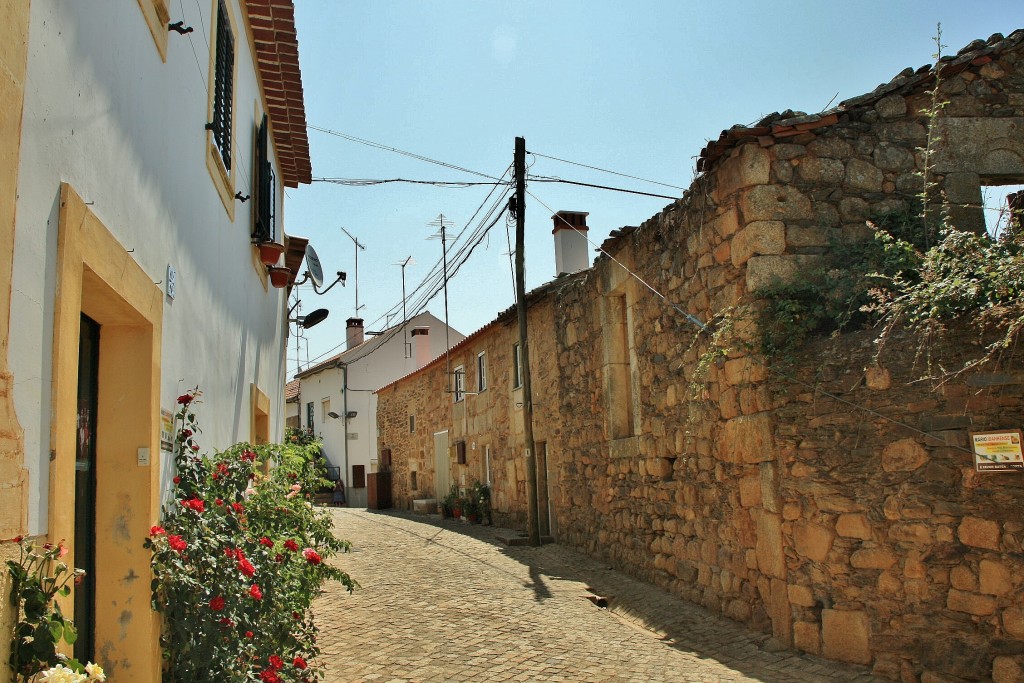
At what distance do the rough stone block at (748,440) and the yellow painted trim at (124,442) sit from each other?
13.9 feet

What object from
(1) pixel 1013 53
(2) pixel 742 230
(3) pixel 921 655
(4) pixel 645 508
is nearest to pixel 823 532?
(3) pixel 921 655

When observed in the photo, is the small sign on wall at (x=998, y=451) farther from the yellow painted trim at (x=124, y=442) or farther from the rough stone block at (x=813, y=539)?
the yellow painted trim at (x=124, y=442)

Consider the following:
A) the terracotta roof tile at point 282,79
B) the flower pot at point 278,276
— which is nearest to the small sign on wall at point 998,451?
the terracotta roof tile at point 282,79

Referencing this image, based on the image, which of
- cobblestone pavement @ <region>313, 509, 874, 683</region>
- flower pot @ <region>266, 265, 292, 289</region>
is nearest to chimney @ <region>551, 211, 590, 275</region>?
cobblestone pavement @ <region>313, 509, 874, 683</region>

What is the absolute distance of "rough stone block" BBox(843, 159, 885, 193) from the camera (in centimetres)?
685

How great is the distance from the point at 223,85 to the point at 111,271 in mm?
3262

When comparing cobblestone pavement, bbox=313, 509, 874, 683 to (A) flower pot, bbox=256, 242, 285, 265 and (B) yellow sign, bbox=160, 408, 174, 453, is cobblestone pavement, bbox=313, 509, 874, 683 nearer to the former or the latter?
(B) yellow sign, bbox=160, 408, 174, 453

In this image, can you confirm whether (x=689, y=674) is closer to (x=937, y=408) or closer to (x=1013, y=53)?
(x=937, y=408)

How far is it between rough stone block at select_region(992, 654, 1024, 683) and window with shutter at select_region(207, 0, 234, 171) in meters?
5.59

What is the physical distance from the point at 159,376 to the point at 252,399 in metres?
3.93

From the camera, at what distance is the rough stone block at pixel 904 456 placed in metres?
5.51

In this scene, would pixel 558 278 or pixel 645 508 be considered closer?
pixel 645 508

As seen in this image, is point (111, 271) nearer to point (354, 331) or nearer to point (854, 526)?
A: point (854, 526)

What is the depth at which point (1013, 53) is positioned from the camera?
23.6 ft
